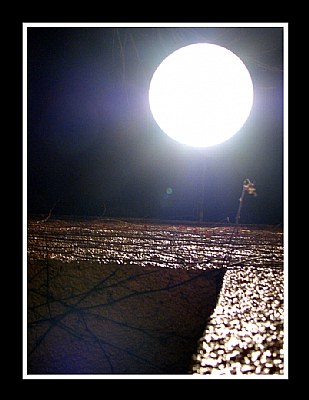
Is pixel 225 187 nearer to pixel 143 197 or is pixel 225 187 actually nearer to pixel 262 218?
pixel 262 218

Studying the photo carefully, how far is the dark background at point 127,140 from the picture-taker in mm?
1035

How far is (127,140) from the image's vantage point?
3.56 feet

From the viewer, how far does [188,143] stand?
1060mm

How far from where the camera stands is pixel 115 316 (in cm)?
101

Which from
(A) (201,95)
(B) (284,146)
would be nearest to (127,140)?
(A) (201,95)

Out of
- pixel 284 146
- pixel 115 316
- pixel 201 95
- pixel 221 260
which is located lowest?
pixel 115 316

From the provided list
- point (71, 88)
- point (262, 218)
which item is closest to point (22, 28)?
point (71, 88)

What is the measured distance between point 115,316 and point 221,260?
342 mm

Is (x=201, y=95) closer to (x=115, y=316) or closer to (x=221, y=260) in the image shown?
(x=221, y=260)

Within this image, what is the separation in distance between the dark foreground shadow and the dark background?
0.59ft

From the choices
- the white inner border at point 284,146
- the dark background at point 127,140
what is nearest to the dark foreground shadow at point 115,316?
the white inner border at point 284,146

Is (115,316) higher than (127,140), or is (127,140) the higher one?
(127,140)

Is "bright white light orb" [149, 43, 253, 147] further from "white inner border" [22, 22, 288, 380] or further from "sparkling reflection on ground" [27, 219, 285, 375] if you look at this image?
"sparkling reflection on ground" [27, 219, 285, 375]

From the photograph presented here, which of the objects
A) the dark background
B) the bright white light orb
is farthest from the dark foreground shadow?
the bright white light orb
